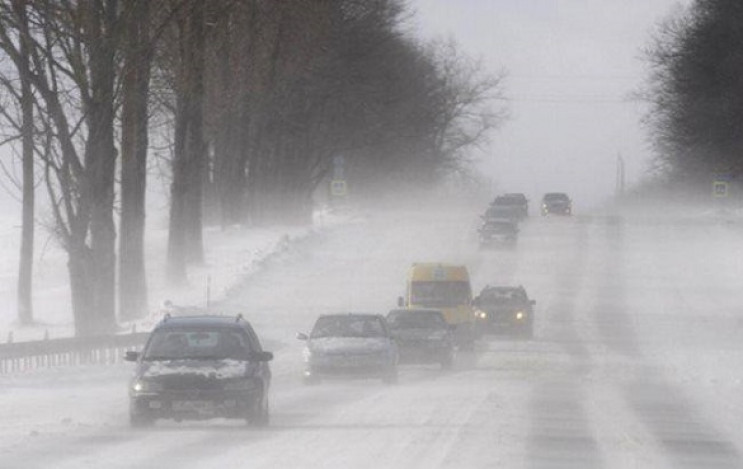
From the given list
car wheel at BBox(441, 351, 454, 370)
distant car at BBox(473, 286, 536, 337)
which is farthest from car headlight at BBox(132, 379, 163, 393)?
distant car at BBox(473, 286, 536, 337)

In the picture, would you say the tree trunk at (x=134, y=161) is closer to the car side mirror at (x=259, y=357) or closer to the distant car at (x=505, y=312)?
the distant car at (x=505, y=312)

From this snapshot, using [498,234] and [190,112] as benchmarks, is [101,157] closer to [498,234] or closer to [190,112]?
[190,112]

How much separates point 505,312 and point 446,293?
15.1 feet

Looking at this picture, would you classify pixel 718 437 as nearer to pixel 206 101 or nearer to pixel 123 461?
pixel 123 461

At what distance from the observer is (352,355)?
121 feet

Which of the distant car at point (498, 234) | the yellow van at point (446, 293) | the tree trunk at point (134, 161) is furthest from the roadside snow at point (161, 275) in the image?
the distant car at point (498, 234)

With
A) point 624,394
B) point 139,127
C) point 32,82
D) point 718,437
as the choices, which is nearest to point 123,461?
point 718,437

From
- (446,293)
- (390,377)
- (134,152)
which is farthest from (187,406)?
(446,293)

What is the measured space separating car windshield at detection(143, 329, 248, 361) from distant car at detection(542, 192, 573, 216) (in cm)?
9262

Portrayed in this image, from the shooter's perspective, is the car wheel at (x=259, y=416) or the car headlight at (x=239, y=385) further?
the car wheel at (x=259, y=416)

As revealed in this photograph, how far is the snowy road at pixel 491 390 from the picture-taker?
71.4 feet

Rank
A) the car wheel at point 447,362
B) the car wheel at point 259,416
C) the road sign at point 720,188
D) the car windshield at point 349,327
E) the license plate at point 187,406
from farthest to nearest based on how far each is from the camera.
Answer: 1. the road sign at point 720,188
2. the car wheel at point 447,362
3. the car windshield at point 349,327
4. the car wheel at point 259,416
5. the license plate at point 187,406

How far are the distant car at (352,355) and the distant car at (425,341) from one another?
5.25m

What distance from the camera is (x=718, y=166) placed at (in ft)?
331
